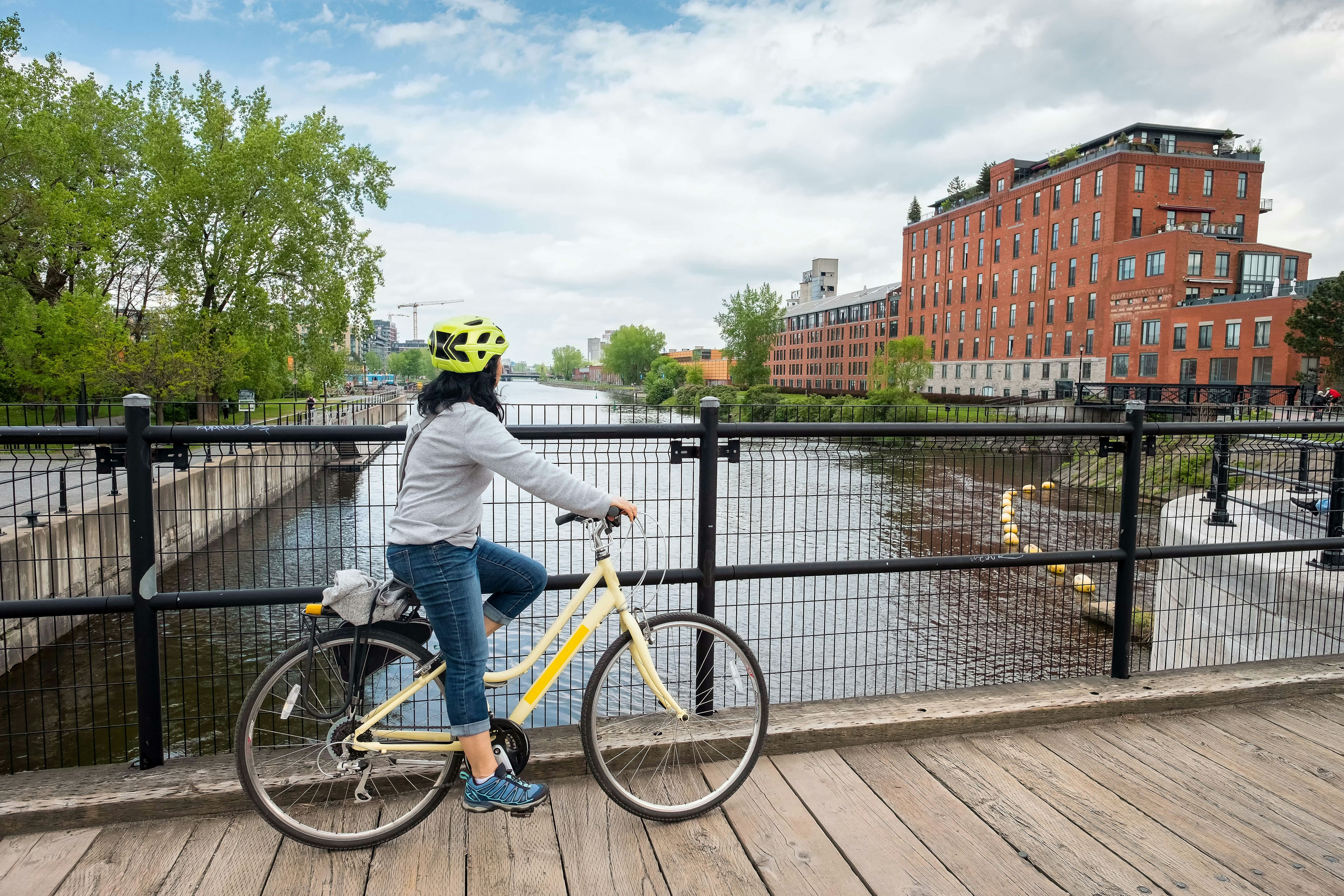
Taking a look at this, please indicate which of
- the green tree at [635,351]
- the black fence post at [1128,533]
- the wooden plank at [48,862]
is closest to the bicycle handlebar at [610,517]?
the wooden plank at [48,862]

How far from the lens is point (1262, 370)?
46.1 metres

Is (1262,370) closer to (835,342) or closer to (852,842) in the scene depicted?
(852,842)

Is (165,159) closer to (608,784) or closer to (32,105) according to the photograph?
(32,105)

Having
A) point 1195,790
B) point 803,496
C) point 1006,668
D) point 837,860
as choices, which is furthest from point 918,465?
point 1006,668

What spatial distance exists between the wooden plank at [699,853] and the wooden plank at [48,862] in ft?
5.91

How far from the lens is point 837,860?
272cm

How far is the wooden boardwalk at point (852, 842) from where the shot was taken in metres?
2.57

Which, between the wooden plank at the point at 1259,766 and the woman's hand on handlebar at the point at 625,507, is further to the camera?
the wooden plank at the point at 1259,766

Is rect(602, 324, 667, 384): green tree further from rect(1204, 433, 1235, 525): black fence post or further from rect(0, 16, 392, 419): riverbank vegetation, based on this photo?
rect(1204, 433, 1235, 525): black fence post

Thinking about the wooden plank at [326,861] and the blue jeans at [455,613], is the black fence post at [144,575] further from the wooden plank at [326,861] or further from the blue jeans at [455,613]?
the blue jeans at [455,613]

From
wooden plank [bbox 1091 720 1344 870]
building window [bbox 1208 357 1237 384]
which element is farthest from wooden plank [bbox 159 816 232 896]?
building window [bbox 1208 357 1237 384]

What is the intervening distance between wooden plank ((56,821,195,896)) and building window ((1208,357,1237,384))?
54885 mm

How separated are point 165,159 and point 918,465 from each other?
36107 millimetres

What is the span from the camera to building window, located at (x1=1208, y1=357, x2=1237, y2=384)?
1870 inches
